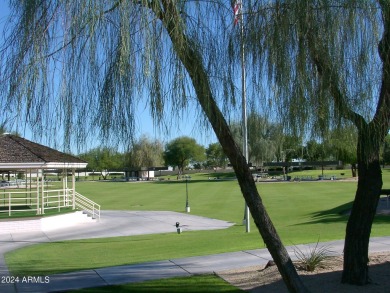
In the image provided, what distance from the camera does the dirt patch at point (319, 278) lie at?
7.60m

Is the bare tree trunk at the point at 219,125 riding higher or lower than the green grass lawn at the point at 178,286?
higher

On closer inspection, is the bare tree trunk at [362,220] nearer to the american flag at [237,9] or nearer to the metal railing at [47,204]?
the american flag at [237,9]

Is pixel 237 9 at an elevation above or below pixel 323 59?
above

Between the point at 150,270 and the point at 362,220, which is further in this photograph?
the point at 150,270

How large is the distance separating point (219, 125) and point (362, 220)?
121 inches

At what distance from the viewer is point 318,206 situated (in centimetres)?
3662

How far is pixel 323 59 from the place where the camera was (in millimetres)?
5961

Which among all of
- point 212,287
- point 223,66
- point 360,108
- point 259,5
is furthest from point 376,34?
point 212,287

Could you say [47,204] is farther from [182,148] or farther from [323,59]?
[323,59]

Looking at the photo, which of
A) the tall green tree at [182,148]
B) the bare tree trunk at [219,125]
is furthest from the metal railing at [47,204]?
the bare tree trunk at [219,125]

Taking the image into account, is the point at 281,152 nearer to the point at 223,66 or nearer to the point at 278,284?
the point at 223,66

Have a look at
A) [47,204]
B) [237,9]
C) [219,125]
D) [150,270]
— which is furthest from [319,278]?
[47,204]

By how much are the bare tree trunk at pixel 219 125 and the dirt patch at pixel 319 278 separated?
1644 mm

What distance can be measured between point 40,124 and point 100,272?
5.86m
